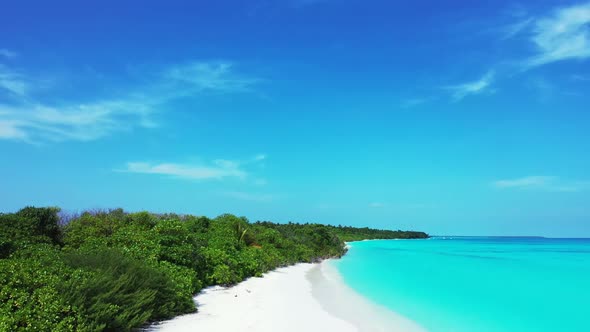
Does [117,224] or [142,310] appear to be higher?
[117,224]

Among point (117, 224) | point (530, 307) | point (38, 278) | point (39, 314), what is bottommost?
point (530, 307)

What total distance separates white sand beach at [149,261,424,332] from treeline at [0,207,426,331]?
1.92ft

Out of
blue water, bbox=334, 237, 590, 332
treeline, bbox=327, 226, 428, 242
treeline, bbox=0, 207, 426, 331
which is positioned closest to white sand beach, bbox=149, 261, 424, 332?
treeline, bbox=0, 207, 426, 331

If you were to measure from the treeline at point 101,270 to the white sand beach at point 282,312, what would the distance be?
23.1 inches

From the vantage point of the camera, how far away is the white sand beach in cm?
942

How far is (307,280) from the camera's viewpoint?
20.1m

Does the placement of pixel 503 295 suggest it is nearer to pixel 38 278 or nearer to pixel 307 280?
pixel 307 280

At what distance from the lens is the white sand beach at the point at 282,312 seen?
9.42 m

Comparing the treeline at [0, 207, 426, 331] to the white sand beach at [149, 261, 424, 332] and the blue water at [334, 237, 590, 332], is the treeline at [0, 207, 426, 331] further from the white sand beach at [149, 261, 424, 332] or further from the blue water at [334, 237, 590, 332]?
the blue water at [334, 237, 590, 332]

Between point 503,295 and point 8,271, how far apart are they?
18.0 m

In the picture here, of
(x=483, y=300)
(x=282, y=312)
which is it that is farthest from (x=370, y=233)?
(x=282, y=312)

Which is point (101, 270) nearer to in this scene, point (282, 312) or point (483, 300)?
point (282, 312)

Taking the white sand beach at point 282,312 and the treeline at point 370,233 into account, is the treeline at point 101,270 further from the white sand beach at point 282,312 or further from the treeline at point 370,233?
the treeline at point 370,233

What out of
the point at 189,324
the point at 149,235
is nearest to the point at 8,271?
the point at 189,324
